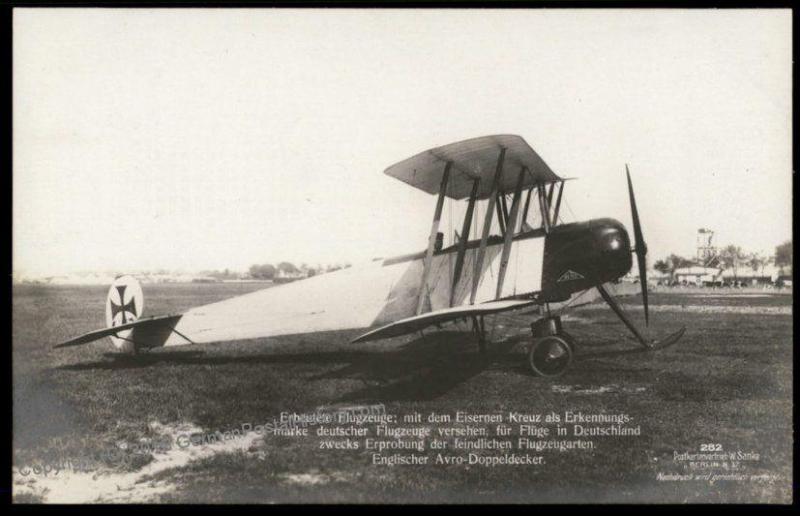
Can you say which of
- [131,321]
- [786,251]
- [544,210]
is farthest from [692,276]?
[131,321]

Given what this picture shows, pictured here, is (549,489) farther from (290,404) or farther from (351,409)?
(290,404)

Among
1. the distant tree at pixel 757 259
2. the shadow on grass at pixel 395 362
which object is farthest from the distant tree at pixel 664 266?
the shadow on grass at pixel 395 362

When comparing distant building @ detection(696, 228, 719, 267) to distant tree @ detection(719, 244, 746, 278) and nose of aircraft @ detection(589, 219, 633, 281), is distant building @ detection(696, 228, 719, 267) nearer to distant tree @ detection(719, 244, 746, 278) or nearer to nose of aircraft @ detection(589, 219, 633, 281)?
distant tree @ detection(719, 244, 746, 278)

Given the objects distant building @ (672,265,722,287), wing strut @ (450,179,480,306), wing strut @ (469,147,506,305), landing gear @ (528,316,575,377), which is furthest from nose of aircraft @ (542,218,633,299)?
distant building @ (672,265,722,287)

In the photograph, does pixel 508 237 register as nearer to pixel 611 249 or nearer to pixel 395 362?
pixel 611 249
